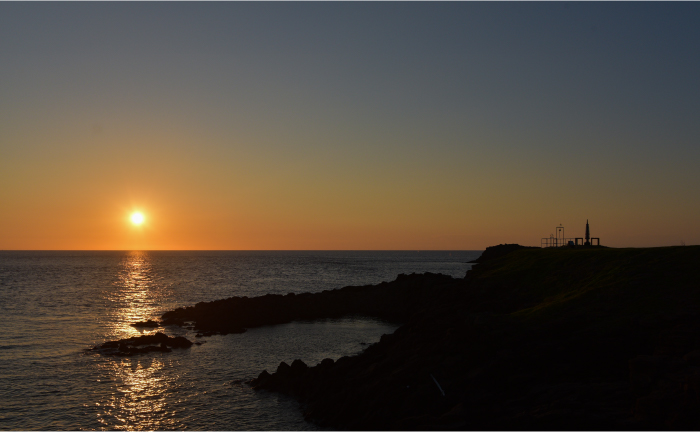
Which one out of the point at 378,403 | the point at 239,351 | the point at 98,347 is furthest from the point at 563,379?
the point at 98,347

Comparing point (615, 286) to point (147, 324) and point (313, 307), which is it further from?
point (147, 324)

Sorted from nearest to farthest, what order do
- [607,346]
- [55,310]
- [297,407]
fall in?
[607,346], [297,407], [55,310]

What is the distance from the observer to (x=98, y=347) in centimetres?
3941

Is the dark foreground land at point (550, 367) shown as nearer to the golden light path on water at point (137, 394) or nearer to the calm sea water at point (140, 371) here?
the calm sea water at point (140, 371)

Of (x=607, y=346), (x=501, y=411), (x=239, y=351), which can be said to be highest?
(x=607, y=346)

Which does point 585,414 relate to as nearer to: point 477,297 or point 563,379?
point 563,379

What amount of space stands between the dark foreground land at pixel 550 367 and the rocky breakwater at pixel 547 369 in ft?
0.15

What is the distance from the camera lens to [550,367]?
19.1 metres

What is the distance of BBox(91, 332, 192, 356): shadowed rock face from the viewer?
1494 inches

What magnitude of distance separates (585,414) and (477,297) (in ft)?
81.1

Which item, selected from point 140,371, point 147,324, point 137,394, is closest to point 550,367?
point 137,394

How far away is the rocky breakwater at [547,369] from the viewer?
1513 cm

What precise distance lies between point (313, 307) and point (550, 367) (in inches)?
1670

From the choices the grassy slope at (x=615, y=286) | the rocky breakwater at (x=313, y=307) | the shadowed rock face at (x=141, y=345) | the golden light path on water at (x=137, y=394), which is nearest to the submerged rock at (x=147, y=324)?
the rocky breakwater at (x=313, y=307)
